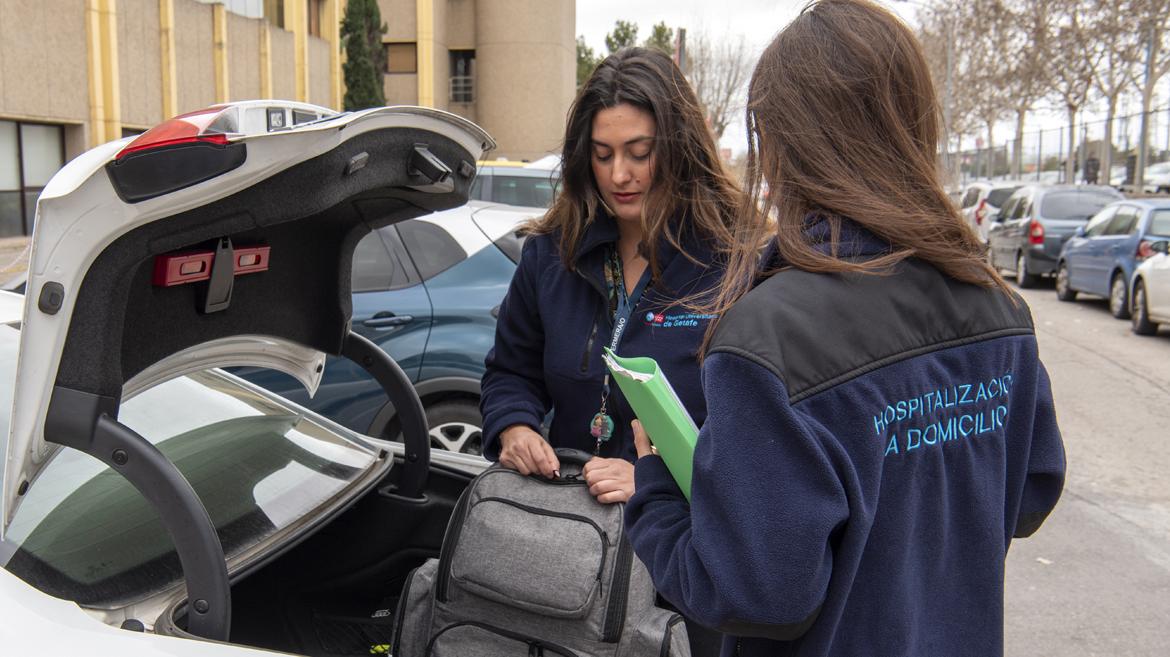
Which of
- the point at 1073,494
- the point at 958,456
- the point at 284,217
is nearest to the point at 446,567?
the point at 284,217

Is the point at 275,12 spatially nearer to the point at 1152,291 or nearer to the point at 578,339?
the point at 1152,291

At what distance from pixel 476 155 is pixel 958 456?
4.11 feet

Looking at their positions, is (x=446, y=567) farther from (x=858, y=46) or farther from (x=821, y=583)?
(x=858, y=46)

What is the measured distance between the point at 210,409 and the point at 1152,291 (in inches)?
482

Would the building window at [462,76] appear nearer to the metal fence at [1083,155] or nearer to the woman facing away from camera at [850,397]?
the metal fence at [1083,155]

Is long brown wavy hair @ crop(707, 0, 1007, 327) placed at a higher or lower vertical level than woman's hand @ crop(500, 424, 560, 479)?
higher

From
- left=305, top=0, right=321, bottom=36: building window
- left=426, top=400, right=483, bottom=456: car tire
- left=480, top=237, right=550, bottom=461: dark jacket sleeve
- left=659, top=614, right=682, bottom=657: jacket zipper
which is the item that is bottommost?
left=426, top=400, right=483, bottom=456: car tire

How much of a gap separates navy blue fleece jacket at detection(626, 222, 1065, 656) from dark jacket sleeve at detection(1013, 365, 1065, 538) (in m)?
0.07

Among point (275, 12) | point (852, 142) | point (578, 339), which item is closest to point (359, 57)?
point (275, 12)

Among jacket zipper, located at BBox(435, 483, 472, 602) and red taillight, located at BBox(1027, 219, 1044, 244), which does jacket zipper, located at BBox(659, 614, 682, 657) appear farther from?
red taillight, located at BBox(1027, 219, 1044, 244)

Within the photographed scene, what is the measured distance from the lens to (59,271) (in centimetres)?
158

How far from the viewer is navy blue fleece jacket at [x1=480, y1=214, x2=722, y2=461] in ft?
8.07

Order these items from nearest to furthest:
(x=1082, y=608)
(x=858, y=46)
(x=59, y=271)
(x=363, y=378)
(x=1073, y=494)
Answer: (x=858, y=46), (x=59, y=271), (x=1082, y=608), (x=363, y=378), (x=1073, y=494)

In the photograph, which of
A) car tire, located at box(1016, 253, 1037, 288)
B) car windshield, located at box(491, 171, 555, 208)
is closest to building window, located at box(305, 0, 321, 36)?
car tire, located at box(1016, 253, 1037, 288)
